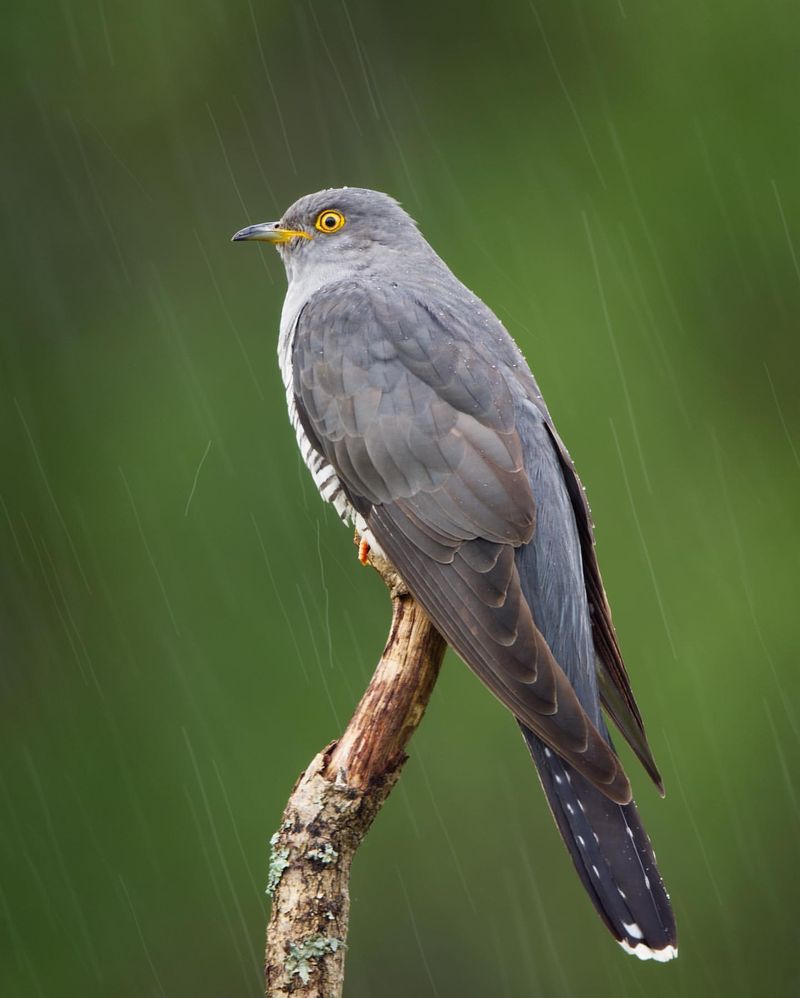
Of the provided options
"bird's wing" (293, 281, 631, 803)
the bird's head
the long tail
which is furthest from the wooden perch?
the bird's head

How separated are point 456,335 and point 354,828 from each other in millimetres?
1365

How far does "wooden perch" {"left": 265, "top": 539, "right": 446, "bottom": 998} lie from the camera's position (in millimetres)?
2533

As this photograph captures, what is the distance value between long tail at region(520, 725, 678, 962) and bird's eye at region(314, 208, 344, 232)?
6.59 ft

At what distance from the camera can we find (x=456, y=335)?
3389 millimetres

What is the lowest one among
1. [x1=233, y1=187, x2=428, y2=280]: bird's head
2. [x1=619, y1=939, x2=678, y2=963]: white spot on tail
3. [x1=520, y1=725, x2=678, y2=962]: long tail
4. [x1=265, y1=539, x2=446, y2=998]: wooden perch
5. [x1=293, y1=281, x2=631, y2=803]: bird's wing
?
[x1=619, y1=939, x2=678, y2=963]: white spot on tail

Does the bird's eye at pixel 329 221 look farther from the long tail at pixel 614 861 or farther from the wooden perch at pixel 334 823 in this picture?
the long tail at pixel 614 861

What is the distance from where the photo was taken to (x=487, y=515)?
10.1 feet

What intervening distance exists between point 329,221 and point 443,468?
1267 mm

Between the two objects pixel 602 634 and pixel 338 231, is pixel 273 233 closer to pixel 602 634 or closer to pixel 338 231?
pixel 338 231

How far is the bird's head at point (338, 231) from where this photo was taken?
4.05 metres

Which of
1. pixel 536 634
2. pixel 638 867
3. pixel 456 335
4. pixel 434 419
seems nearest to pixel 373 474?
pixel 434 419

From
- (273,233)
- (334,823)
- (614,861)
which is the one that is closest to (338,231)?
(273,233)

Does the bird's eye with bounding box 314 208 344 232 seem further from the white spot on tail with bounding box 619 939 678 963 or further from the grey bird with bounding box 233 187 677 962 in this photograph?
the white spot on tail with bounding box 619 939 678 963

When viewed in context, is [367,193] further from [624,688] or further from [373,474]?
[624,688]
